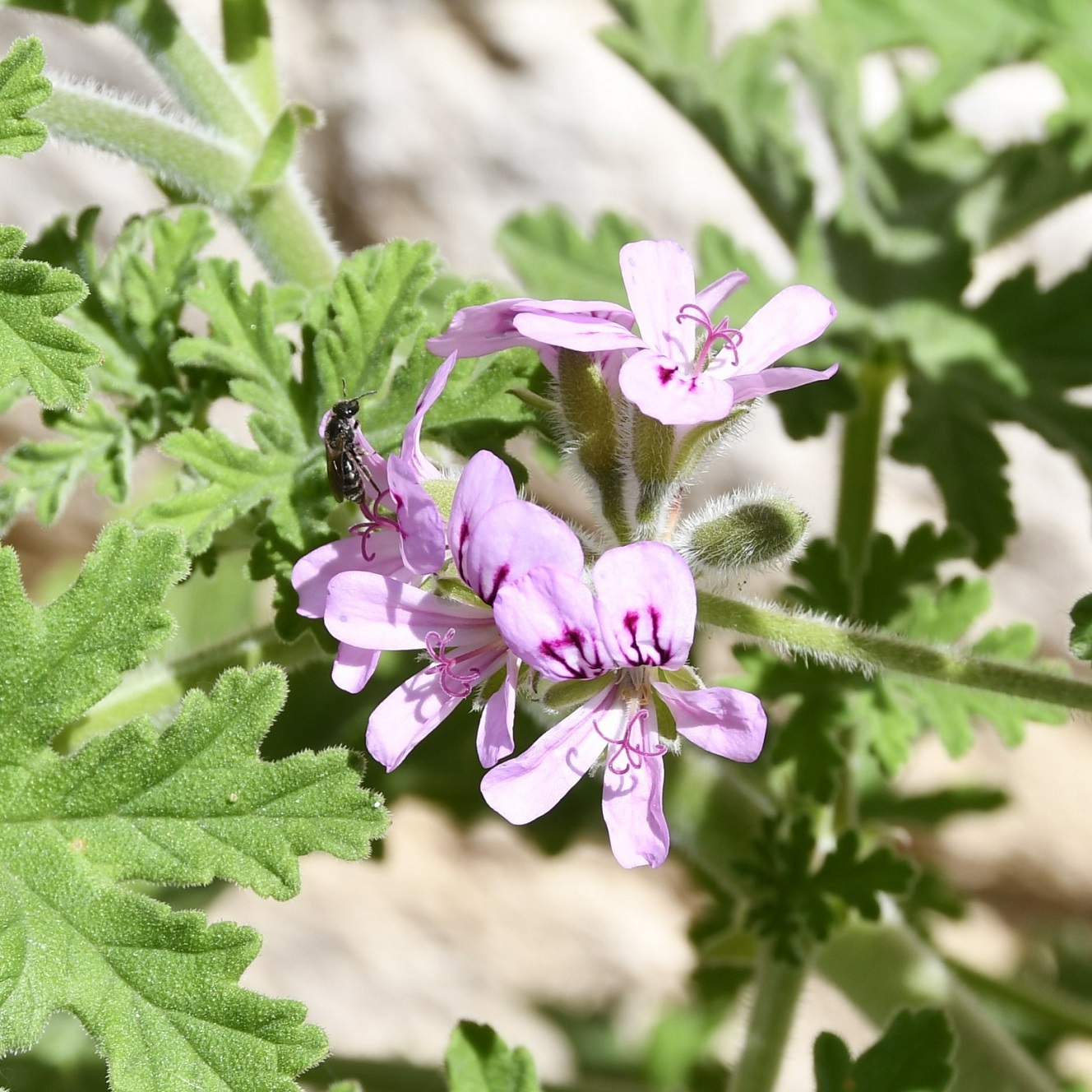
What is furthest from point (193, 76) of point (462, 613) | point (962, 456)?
point (962, 456)

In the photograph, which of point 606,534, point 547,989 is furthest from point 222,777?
point 547,989

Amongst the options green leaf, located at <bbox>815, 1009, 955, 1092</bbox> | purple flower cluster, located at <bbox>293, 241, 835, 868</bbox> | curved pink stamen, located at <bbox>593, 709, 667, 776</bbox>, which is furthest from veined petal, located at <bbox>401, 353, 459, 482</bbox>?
green leaf, located at <bbox>815, 1009, 955, 1092</bbox>

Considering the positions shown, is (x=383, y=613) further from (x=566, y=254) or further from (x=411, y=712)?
(x=566, y=254)

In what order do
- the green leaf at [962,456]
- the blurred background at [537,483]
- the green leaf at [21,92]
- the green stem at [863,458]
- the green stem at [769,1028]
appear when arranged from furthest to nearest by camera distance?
the blurred background at [537,483], the green stem at [863,458], the green leaf at [962,456], the green stem at [769,1028], the green leaf at [21,92]

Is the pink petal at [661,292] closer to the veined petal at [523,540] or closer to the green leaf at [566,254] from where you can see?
the veined petal at [523,540]

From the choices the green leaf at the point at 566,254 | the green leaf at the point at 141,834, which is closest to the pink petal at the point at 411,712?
the green leaf at the point at 141,834

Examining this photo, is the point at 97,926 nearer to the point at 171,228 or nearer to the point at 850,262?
the point at 171,228
